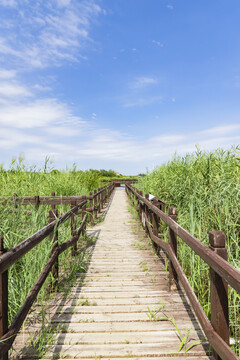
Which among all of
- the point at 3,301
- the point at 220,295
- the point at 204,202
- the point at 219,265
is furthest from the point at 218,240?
the point at 204,202

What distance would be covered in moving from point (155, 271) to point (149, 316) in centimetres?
147

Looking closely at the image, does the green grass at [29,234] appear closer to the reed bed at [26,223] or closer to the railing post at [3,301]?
the reed bed at [26,223]

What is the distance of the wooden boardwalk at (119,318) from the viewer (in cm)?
227

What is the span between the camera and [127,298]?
330cm

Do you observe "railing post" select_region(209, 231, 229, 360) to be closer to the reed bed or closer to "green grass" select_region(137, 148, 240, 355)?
"green grass" select_region(137, 148, 240, 355)

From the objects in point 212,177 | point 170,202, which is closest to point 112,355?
Answer: point 212,177

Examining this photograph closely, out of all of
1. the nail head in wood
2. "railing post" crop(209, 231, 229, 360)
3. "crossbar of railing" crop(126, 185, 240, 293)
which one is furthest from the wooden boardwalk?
the nail head in wood

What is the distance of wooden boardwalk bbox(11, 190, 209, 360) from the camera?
2.27 meters

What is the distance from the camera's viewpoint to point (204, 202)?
467cm

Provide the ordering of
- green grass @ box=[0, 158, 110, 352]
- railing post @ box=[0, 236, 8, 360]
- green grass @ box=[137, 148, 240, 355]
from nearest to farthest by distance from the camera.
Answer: railing post @ box=[0, 236, 8, 360], green grass @ box=[0, 158, 110, 352], green grass @ box=[137, 148, 240, 355]

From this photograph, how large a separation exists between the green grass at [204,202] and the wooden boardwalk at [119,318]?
0.41 meters

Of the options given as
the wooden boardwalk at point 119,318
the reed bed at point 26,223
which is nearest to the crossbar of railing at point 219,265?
the wooden boardwalk at point 119,318

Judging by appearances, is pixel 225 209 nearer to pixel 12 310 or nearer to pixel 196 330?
pixel 196 330

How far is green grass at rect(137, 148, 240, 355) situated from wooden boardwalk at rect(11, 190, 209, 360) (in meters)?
0.41
